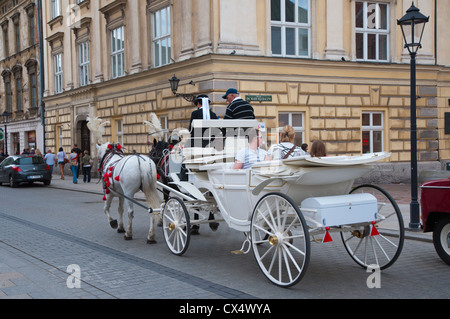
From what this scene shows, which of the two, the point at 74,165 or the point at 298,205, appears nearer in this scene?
the point at 298,205

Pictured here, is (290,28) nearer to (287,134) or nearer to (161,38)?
(161,38)

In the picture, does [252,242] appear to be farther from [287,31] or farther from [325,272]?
[287,31]

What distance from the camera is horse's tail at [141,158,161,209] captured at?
836 centimetres

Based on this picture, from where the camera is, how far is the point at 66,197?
16.8 m

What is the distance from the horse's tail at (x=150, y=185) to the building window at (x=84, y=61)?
1949cm

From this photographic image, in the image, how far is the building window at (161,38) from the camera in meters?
19.5

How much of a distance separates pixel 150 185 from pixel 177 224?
1.52m

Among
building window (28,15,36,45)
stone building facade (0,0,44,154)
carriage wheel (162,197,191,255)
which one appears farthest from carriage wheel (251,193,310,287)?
building window (28,15,36,45)

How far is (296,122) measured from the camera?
18.0m

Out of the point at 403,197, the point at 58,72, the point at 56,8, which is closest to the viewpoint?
the point at 403,197

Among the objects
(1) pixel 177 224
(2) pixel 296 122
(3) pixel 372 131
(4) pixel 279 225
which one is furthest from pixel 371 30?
(4) pixel 279 225

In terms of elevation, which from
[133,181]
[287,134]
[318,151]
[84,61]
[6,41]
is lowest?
[133,181]

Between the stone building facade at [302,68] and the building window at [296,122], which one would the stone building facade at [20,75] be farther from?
the building window at [296,122]

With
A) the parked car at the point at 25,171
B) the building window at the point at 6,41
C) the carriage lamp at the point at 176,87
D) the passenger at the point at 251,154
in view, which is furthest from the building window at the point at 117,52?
the building window at the point at 6,41
